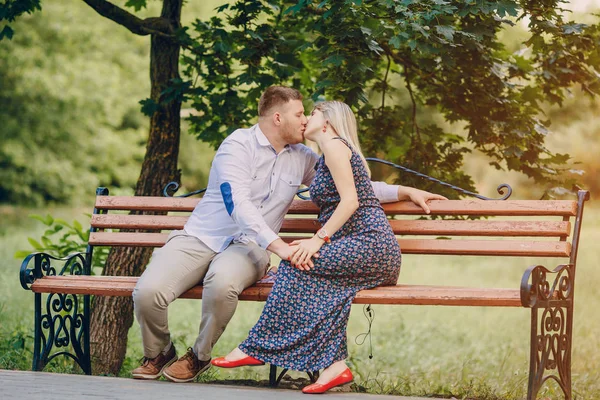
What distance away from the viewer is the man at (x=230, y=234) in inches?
162

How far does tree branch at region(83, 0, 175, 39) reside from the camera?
625cm

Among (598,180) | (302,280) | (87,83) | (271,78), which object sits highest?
(87,83)

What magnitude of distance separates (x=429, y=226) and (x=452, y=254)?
0.22 meters

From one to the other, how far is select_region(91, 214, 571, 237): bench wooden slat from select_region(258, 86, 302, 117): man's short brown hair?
725 mm

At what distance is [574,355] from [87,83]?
62.6 feet

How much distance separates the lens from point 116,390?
3703 mm

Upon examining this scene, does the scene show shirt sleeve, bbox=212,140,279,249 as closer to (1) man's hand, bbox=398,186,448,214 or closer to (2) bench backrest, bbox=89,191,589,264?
(2) bench backrest, bbox=89,191,589,264

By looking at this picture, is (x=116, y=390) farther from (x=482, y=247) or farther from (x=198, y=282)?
(x=482, y=247)

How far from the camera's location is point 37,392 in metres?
3.51

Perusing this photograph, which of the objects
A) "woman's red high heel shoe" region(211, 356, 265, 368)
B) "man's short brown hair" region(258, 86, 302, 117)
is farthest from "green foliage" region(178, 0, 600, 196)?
"woman's red high heel shoe" region(211, 356, 265, 368)

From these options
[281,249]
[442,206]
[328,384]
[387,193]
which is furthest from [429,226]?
[328,384]

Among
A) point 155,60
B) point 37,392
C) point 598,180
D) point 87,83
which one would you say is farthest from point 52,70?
point 37,392

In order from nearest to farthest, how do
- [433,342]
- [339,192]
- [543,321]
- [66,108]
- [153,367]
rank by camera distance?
[543,321] → [339,192] → [153,367] → [433,342] → [66,108]

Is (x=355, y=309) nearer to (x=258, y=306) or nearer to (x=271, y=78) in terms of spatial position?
(x=258, y=306)
